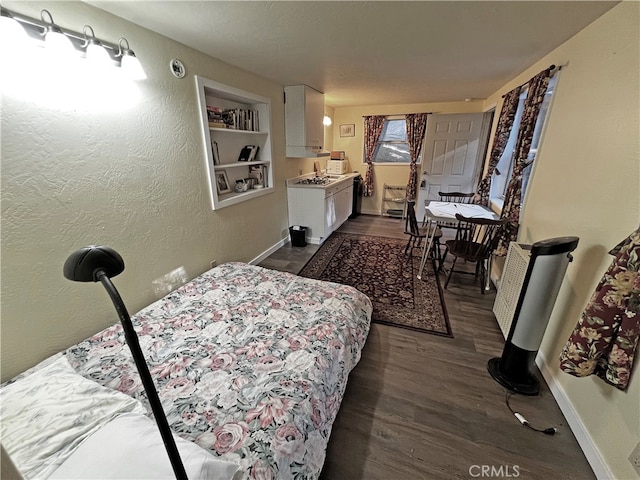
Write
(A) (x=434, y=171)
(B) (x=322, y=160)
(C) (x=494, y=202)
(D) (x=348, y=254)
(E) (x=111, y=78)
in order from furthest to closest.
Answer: (B) (x=322, y=160) < (A) (x=434, y=171) < (D) (x=348, y=254) < (C) (x=494, y=202) < (E) (x=111, y=78)

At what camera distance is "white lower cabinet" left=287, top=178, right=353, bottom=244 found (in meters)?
4.01

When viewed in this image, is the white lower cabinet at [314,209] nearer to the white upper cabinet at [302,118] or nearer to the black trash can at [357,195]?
the white upper cabinet at [302,118]

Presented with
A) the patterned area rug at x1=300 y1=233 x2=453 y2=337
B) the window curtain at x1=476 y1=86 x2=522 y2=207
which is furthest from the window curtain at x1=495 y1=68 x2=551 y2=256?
the patterned area rug at x1=300 y1=233 x2=453 y2=337

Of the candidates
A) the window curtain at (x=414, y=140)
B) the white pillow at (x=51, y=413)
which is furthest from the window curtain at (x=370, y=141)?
the white pillow at (x=51, y=413)

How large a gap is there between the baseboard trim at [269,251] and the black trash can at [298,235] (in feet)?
0.49

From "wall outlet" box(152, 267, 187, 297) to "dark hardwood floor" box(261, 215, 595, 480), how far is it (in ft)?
5.37

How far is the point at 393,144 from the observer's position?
18.3 feet

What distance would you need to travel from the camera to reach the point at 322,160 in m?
5.66

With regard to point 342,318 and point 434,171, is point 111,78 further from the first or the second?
point 434,171

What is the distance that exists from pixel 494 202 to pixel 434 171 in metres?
1.62

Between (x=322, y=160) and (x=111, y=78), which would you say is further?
(x=322, y=160)

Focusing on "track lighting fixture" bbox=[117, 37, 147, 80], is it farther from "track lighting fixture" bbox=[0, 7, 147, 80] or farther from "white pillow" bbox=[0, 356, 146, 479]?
"white pillow" bbox=[0, 356, 146, 479]

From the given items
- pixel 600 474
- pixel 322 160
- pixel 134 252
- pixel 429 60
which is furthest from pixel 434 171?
pixel 134 252


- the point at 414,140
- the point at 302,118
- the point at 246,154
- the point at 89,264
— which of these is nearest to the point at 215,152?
the point at 246,154
